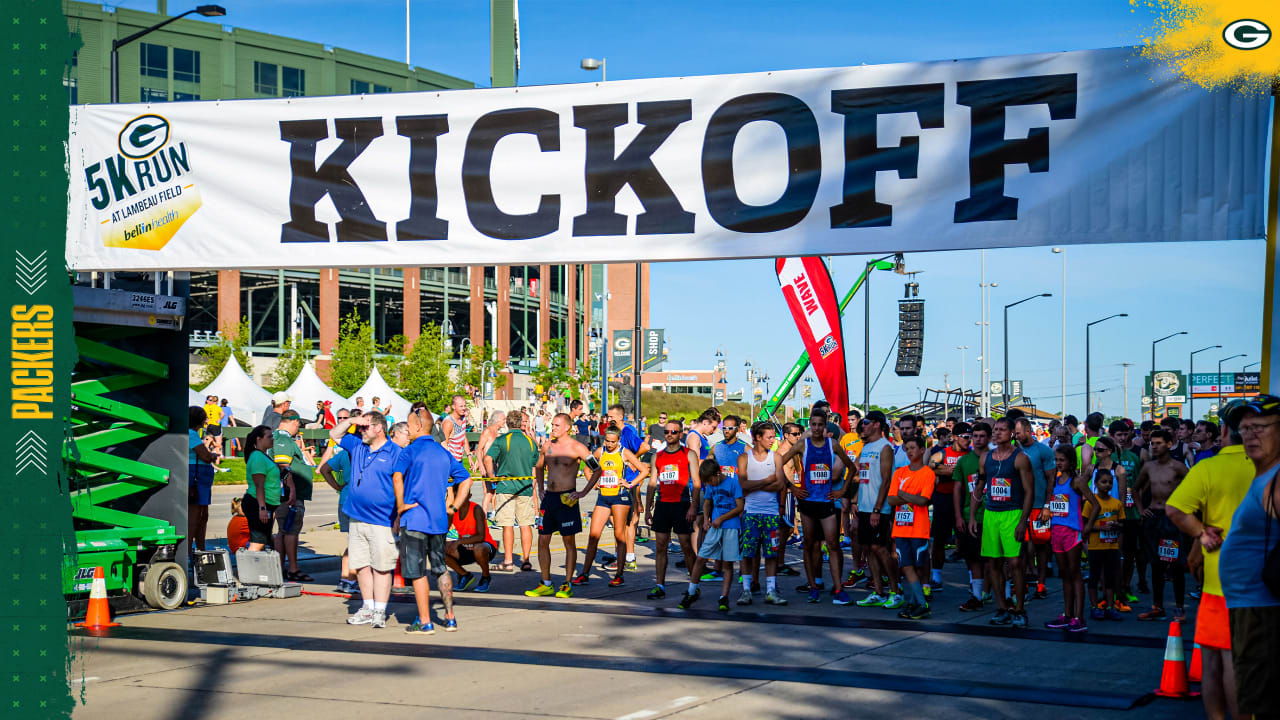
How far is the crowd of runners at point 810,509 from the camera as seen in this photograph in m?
10.4

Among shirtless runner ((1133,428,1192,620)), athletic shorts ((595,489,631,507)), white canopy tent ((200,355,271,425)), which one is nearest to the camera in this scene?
shirtless runner ((1133,428,1192,620))

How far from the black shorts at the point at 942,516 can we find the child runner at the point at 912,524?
1.80 meters

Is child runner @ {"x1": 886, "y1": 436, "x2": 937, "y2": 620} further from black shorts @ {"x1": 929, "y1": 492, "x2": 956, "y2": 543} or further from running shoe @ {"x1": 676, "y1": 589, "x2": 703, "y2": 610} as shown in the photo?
running shoe @ {"x1": 676, "y1": 589, "x2": 703, "y2": 610}

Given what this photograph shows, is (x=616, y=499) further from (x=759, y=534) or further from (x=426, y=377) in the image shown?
(x=426, y=377)

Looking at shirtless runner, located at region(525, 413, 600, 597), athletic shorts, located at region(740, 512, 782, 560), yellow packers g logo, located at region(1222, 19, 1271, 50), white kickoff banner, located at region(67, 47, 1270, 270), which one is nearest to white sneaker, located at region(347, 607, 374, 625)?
shirtless runner, located at region(525, 413, 600, 597)

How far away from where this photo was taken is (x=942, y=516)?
13.5m

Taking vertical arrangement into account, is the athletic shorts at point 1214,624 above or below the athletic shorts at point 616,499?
above

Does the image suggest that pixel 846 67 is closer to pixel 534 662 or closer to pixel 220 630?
pixel 534 662

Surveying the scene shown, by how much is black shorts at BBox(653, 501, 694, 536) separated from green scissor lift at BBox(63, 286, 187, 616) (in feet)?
16.9

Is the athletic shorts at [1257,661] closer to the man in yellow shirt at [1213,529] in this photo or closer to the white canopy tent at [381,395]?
the man in yellow shirt at [1213,529]

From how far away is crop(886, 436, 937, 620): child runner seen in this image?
11008mm

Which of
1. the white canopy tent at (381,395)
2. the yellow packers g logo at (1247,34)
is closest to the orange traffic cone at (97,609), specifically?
the yellow packers g logo at (1247,34)

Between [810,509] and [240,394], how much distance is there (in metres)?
34.1

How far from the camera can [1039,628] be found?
10586 mm
